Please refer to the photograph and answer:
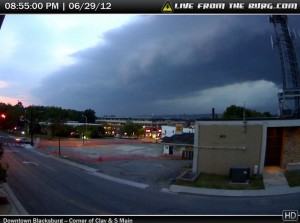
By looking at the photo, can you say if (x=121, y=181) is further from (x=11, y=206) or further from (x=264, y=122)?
(x=264, y=122)

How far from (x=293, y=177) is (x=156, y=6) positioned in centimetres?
1441

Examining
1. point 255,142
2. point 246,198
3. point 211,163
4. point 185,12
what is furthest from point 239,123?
point 185,12

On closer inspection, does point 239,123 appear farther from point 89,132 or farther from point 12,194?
point 12,194

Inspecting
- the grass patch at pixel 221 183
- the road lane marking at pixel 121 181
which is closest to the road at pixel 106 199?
the road lane marking at pixel 121 181

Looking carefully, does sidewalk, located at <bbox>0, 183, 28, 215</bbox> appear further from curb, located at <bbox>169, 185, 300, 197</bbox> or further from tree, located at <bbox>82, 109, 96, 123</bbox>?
curb, located at <bbox>169, 185, 300, 197</bbox>

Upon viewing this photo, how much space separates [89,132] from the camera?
1538 cm

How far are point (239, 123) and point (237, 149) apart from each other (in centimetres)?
205

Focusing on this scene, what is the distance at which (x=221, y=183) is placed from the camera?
64.9ft

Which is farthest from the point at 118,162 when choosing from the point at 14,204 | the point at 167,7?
the point at 167,7

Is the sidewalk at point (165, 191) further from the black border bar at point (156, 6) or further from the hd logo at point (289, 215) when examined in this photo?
the black border bar at point (156, 6)

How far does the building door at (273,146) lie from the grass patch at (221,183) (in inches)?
90.3

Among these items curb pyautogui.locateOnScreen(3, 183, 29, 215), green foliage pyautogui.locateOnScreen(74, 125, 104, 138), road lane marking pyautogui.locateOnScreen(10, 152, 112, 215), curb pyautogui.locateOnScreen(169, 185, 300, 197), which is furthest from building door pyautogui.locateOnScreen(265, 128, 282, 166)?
curb pyautogui.locateOnScreen(3, 183, 29, 215)

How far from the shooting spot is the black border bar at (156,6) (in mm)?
6477

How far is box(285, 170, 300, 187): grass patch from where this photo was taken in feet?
52.1
